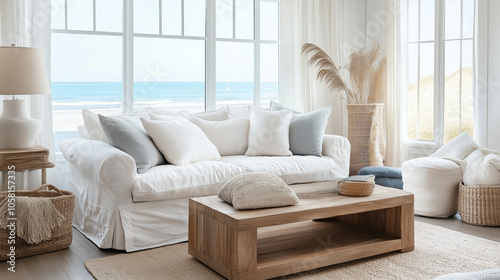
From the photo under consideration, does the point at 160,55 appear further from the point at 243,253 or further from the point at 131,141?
the point at 243,253

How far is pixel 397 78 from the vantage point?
5902 mm

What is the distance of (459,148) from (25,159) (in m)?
3.39

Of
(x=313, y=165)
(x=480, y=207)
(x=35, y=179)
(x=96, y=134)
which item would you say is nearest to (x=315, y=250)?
(x=313, y=165)

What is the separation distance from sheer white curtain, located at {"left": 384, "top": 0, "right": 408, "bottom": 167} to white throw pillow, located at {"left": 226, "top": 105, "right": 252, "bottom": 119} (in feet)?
6.44

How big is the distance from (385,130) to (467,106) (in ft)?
3.41

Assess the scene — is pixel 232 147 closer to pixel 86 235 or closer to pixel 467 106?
pixel 86 235

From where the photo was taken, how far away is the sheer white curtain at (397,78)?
5.86 metres

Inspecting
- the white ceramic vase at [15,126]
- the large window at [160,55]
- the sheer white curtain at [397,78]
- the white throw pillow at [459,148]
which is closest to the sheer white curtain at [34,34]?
the large window at [160,55]

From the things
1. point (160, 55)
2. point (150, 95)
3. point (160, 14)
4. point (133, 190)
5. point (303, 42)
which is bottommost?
point (133, 190)

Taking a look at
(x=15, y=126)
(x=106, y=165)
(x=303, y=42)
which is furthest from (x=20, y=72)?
(x=303, y=42)

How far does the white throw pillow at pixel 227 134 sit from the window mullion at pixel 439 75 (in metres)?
2.19

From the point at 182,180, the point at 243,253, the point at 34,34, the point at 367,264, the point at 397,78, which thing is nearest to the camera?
the point at 243,253

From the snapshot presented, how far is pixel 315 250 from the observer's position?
119 inches

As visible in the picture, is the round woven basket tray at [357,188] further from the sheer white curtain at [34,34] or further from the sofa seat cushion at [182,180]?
the sheer white curtain at [34,34]
